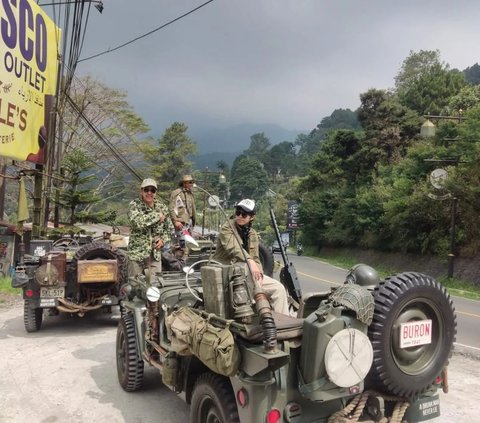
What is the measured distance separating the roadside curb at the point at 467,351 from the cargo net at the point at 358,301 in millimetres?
4789

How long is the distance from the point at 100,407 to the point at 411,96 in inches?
1836

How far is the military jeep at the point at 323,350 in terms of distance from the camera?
2959 mm

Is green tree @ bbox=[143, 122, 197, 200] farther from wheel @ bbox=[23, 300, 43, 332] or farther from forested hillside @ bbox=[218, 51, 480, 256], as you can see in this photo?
wheel @ bbox=[23, 300, 43, 332]

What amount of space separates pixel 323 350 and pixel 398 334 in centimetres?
62

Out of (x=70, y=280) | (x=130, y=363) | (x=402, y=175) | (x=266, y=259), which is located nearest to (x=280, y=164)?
(x=402, y=175)

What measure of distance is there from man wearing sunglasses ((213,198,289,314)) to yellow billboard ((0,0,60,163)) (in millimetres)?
6255

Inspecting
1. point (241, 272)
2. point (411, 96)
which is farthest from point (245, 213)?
point (411, 96)

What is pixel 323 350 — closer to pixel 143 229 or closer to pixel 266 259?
pixel 266 259

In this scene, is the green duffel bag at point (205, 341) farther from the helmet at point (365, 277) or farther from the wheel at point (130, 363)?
the wheel at point (130, 363)

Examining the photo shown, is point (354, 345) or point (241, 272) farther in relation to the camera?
point (241, 272)

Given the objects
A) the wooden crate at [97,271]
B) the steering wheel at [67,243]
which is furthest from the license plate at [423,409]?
the steering wheel at [67,243]

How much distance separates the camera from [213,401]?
3.40 metres

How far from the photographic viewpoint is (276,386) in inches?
119

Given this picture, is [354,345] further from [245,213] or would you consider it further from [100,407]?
[100,407]
